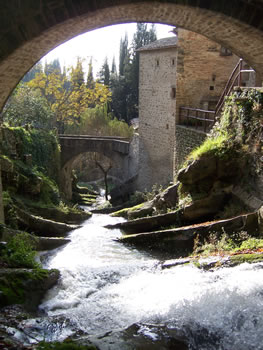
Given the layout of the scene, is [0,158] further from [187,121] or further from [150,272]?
[187,121]

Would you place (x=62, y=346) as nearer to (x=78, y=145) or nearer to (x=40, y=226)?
(x=40, y=226)

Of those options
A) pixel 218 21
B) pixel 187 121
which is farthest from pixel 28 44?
pixel 187 121

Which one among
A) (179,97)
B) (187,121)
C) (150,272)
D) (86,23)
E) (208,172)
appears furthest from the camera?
(179,97)

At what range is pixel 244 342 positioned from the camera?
390 cm

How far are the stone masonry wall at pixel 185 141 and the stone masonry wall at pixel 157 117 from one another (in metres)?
2.85

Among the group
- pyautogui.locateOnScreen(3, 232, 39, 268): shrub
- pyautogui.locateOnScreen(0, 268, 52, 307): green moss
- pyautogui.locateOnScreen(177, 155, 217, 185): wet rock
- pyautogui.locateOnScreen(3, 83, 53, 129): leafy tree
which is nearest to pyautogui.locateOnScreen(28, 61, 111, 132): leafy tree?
pyautogui.locateOnScreen(3, 83, 53, 129): leafy tree

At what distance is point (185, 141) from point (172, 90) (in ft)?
16.6

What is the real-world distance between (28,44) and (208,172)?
639cm

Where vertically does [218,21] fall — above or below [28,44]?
above

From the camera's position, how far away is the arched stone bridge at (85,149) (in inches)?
870

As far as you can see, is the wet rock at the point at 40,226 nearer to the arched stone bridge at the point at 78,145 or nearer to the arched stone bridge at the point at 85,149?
the arched stone bridge at the point at 85,149

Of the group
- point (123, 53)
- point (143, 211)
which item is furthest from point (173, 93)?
point (123, 53)

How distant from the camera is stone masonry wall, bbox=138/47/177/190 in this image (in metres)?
20.5

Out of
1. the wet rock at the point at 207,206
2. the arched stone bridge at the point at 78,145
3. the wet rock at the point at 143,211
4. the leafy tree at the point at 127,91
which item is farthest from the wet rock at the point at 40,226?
the leafy tree at the point at 127,91
